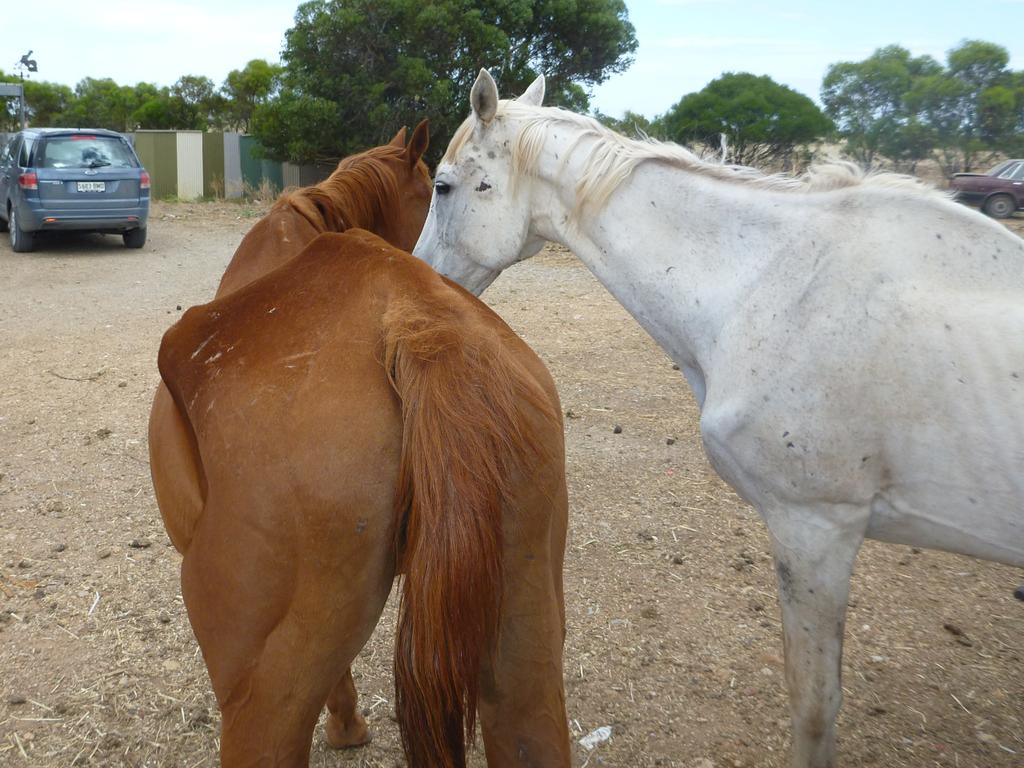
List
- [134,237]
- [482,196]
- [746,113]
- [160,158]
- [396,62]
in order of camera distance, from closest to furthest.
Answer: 1. [482,196]
2. [134,237]
3. [746,113]
4. [396,62]
5. [160,158]

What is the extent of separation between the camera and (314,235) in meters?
2.35

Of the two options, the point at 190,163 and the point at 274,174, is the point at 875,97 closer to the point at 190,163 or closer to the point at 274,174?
the point at 274,174

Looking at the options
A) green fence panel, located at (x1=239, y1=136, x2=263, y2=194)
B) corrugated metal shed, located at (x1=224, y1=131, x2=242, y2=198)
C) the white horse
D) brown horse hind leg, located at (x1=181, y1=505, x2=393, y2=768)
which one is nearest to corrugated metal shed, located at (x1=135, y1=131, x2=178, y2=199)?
corrugated metal shed, located at (x1=224, y1=131, x2=242, y2=198)

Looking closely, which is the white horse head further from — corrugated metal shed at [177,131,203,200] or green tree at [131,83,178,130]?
green tree at [131,83,178,130]

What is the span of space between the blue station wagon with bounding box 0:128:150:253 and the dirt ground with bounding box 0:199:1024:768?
6617 millimetres

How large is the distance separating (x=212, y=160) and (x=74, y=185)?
11.1 meters

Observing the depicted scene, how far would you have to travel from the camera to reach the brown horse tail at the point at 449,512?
1.32 m

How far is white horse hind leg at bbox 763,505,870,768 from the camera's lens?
199 centimetres

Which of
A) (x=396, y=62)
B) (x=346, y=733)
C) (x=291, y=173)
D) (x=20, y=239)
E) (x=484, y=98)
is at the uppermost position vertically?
(x=396, y=62)

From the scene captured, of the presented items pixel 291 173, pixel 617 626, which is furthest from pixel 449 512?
pixel 291 173

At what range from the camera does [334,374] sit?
144cm

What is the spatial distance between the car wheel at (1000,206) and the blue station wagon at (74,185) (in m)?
13.6

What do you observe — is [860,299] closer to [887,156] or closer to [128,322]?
[128,322]

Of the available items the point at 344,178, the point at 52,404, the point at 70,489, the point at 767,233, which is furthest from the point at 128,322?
the point at 767,233
